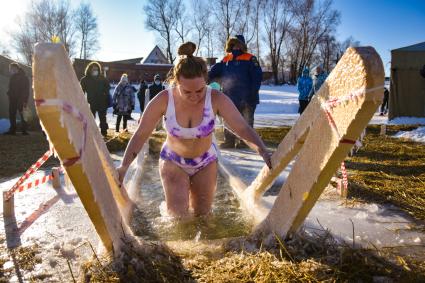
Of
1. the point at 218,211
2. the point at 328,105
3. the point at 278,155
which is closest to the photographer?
the point at 328,105

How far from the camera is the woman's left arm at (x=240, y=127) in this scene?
269 centimetres

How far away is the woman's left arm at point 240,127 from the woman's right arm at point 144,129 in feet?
1.47

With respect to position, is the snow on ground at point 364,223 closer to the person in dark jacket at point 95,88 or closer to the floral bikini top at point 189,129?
the floral bikini top at point 189,129

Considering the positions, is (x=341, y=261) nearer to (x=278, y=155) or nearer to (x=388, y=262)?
(x=388, y=262)

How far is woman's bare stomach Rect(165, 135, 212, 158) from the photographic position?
10.4 ft

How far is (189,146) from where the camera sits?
3193 millimetres

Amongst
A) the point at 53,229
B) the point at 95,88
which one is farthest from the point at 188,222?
the point at 95,88

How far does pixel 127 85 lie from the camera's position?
10.4 meters

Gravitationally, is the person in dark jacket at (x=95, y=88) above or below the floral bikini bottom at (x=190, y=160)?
above

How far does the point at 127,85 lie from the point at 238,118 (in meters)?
8.00

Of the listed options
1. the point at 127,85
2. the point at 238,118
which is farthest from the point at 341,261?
the point at 127,85

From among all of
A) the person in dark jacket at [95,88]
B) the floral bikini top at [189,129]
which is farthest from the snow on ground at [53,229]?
the person in dark jacket at [95,88]

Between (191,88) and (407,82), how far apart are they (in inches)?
476

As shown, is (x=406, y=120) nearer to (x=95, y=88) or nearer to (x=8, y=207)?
(x=95, y=88)
